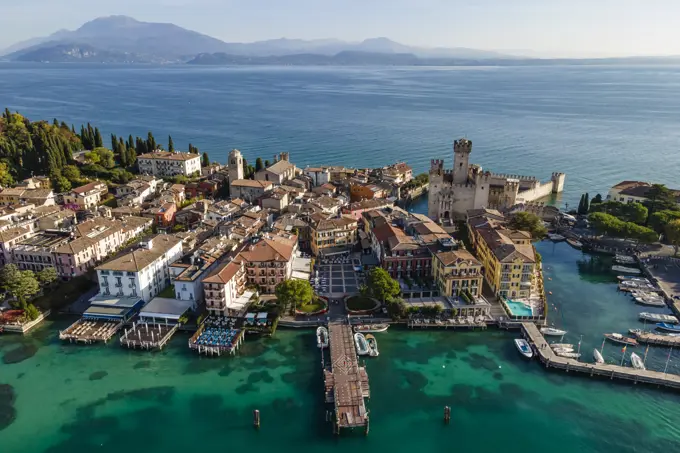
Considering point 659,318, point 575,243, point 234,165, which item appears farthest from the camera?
point 234,165

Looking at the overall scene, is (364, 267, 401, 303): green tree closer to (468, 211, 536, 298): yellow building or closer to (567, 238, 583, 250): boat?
(468, 211, 536, 298): yellow building

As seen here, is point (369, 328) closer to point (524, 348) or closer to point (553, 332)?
point (524, 348)

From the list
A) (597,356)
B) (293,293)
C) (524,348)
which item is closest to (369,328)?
(293,293)

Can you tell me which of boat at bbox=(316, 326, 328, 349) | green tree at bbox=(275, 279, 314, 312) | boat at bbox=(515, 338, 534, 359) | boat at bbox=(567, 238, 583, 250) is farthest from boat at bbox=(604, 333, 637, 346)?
green tree at bbox=(275, 279, 314, 312)

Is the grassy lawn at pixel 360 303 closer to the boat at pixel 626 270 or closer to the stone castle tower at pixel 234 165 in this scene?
the boat at pixel 626 270

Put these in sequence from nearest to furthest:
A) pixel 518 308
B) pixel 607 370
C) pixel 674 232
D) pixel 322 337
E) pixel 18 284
Answer: pixel 607 370
pixel 322 337
pixel 18 284
pixel 518 308
pixel 674 232
